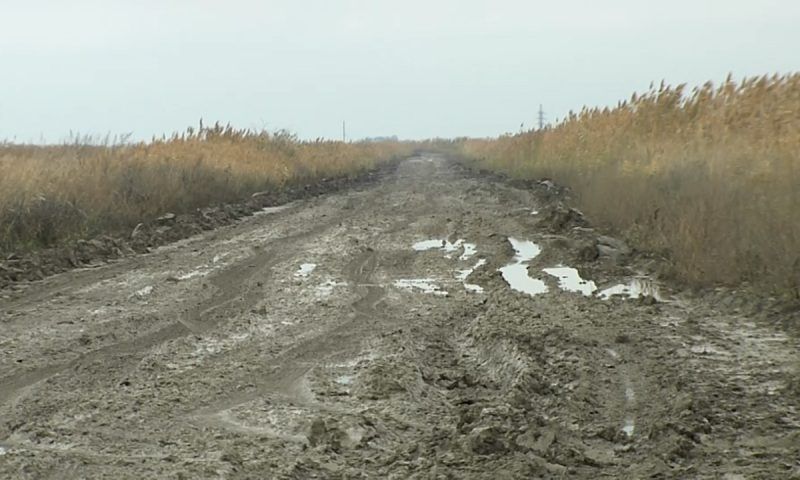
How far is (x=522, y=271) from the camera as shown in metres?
7.26

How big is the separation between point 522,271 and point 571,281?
62 cm

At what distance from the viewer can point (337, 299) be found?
20.0 ft

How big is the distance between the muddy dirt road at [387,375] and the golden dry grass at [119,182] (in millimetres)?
1688

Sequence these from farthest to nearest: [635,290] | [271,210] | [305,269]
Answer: [271,210]
[305,269]
[635,290]

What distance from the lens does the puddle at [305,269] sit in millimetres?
7211

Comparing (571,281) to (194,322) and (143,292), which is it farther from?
(143,292)

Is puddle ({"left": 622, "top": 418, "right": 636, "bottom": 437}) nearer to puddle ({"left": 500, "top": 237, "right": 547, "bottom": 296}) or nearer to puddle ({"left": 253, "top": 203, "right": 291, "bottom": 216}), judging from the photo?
puddle ({"left": 500, "top": 237, "right": 547, "bottom": 296})

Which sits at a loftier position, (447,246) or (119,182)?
(119,182)

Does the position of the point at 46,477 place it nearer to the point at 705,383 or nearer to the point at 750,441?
the point at 750,441

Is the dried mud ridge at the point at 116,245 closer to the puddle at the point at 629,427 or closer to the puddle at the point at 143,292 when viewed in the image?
the puddle at the point at 143,292

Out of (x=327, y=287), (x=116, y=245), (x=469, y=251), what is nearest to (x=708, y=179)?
(x=469, y=251)

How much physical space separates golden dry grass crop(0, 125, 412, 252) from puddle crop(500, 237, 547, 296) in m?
4.98

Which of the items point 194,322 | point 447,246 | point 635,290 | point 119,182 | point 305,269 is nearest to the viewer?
point 194,322

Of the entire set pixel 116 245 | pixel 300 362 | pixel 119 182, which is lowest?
pixel 300 362
